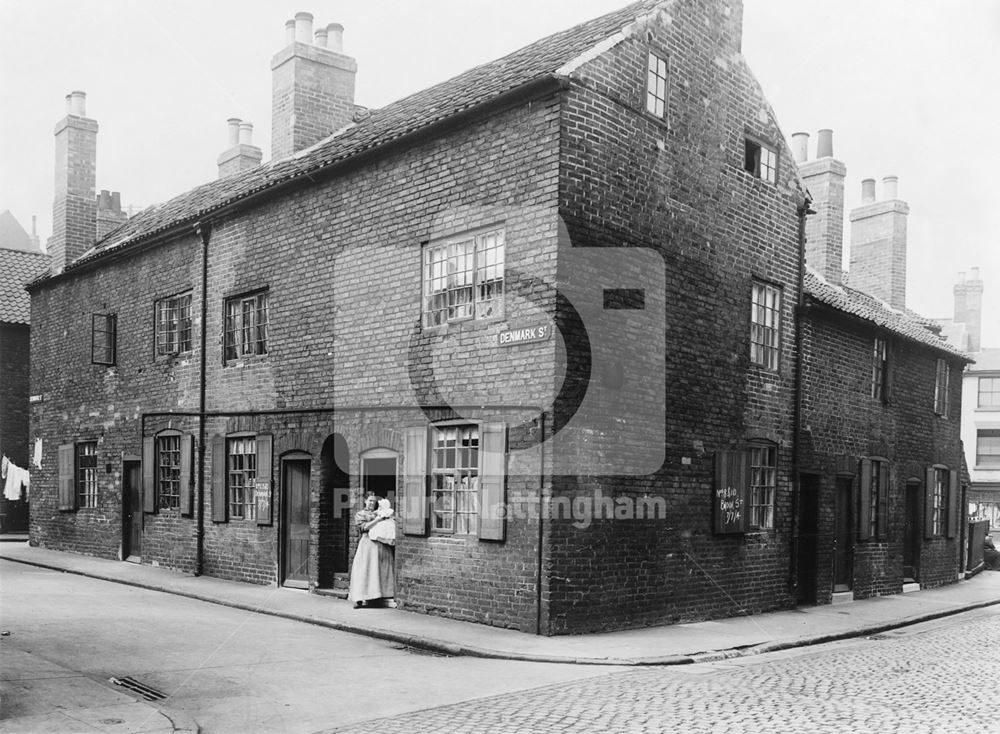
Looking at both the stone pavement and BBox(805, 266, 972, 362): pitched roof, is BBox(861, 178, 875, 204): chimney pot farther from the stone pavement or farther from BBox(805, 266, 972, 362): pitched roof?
the stone pavement

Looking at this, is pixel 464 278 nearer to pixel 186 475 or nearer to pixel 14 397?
pixel 186 475

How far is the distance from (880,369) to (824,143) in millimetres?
6537

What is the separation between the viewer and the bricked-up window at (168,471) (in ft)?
62.4

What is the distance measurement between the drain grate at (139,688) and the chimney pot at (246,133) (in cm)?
1875

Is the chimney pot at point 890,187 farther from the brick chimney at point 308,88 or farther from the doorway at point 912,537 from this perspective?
the brick chimney at point 308,88

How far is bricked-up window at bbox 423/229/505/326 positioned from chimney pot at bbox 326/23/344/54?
949 centimetres

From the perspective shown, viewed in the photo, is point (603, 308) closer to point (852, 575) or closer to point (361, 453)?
point (361, 453)

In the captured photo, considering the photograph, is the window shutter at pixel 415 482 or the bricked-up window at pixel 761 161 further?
the bricked-up window at pixel 761 161

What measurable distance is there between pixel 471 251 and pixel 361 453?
3609 mm

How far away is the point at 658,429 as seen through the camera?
1357 cm

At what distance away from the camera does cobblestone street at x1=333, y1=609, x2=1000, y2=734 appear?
25.2 feet

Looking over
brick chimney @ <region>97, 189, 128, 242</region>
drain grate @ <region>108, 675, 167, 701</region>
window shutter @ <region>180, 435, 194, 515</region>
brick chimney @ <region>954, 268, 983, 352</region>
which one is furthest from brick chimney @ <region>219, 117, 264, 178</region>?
brick chimney @ <region>954, 268, 983, 352</region>

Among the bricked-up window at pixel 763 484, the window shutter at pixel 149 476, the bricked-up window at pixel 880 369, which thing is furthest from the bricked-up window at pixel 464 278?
the bricked-up window at pixel 880 369

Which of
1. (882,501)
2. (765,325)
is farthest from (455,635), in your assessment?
(882,501)
